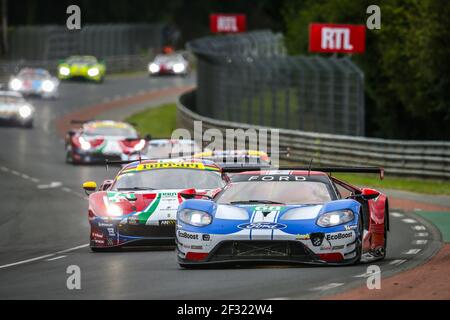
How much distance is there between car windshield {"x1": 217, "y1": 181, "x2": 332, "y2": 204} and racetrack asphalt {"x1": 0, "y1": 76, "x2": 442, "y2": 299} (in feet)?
2.88

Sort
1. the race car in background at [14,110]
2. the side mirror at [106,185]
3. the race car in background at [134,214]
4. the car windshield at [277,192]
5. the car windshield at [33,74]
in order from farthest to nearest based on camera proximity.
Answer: the car windshield at [33,74] < the race car in background at [14,110] < the side mirror at [106,185] < the race car in background at [134,214] < the car windshield at [277,192]

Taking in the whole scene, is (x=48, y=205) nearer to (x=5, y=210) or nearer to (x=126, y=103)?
(x=5, y=210)

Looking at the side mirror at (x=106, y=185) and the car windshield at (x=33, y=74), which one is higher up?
the side mirror at (x=106, y=185)

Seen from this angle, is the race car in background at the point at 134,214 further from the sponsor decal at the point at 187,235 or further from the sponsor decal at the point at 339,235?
the sponsor decal at the point at 339,235

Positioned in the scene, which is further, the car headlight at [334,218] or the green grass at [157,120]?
the green grass at [157,120]

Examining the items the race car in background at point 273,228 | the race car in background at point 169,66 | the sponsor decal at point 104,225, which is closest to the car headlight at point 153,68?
the race car in background at point 169,66

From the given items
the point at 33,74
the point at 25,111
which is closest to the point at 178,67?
the point at 33,74

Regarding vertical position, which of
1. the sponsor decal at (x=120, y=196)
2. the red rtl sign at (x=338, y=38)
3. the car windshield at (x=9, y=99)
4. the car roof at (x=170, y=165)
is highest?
the car roof at (x=170, y=165)

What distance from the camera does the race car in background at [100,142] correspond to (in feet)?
124

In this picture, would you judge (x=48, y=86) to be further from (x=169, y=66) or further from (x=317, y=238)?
(x=317, y=238)

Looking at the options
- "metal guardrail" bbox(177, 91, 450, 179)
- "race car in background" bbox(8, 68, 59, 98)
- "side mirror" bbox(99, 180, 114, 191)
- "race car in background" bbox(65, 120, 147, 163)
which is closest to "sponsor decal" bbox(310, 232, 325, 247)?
"side mirror" bbox(99, 180, 114, 191)

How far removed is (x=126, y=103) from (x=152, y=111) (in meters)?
4.31

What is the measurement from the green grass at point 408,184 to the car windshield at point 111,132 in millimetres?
6363

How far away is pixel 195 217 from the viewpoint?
15.3 m
